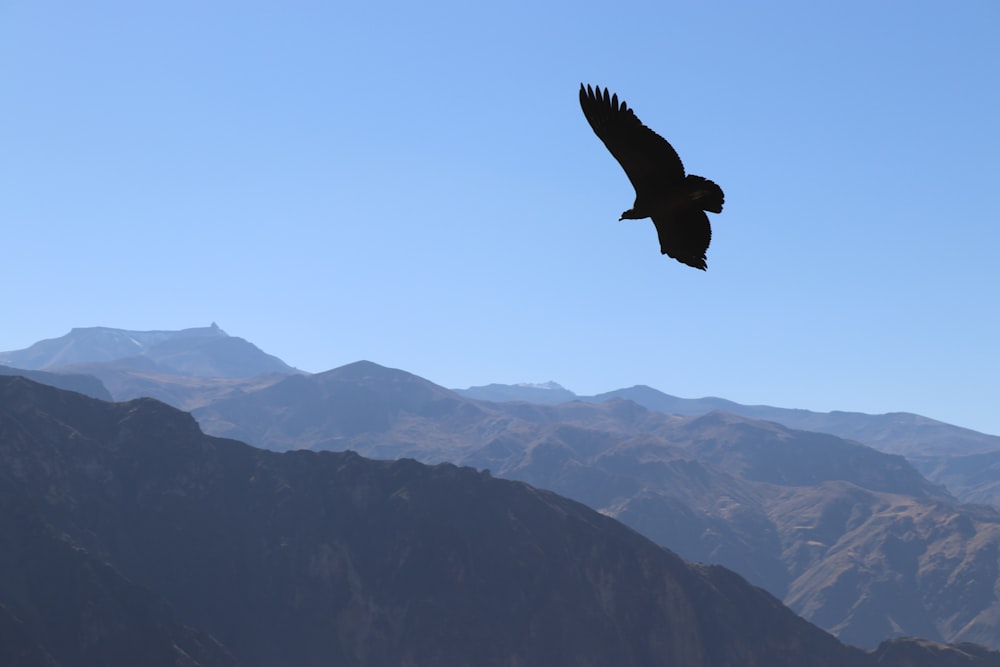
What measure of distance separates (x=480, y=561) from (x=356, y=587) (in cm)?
1770

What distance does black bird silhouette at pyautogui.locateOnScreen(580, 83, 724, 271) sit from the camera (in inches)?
449

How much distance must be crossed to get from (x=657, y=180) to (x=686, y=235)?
771 mm

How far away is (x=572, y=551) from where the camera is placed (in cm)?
15688

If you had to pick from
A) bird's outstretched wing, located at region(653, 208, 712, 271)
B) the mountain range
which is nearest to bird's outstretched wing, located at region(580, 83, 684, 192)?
bird's outstretched wing, located at region(653, 208, 712, 271)

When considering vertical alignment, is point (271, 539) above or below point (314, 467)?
below

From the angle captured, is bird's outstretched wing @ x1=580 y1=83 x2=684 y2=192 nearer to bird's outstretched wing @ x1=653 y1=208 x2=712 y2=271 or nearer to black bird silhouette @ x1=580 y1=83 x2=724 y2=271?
black bird silhouette @ x1=580 y1=83 x2=724 y2=271

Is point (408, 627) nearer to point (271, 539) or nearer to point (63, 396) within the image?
point (271, 539)

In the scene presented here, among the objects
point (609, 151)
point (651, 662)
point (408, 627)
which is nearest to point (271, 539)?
point (408, 627)

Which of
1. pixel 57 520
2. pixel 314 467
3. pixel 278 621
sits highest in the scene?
pixel 314 467

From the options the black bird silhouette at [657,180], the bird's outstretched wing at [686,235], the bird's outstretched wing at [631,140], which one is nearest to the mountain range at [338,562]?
the bird's outstretched wing at [686,235]

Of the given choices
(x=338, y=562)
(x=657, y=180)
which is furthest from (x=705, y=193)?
(x=338, y=562)

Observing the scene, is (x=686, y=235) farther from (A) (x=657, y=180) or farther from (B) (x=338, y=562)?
(B) (x=338, y=562)

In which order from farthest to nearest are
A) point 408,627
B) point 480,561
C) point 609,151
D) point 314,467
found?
1. point 314,467
2. point 480,561
3. point 408,627
4. point 609,151

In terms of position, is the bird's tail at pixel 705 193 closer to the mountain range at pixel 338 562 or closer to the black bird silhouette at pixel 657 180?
A: the black bird silhouette at pixel 657 180
